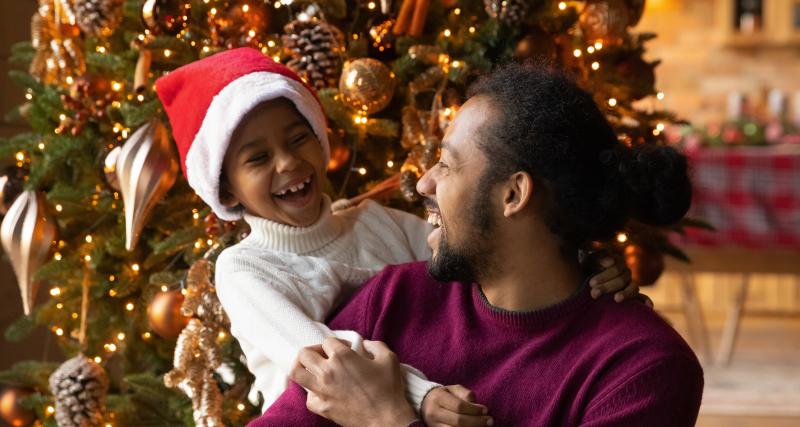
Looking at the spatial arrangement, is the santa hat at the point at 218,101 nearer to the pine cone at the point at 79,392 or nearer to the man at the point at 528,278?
the man at the point at 528,278

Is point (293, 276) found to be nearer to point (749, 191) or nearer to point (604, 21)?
point (604, 21)

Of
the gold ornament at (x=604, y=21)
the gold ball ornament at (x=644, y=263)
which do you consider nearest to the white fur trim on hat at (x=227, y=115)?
the gold ornament at (x=604, y=21)

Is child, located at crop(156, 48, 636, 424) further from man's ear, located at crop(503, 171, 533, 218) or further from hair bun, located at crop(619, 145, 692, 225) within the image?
hair bun, located at crop(619, 145, 692, 225)

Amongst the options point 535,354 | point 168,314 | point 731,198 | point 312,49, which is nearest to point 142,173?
point 168,314

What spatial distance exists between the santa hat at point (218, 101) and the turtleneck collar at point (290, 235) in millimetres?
76

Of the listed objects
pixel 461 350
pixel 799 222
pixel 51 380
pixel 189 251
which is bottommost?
pixel 799 222

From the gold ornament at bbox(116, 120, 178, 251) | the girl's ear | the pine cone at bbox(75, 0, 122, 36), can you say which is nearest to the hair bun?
the girl's ear

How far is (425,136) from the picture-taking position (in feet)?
7.07

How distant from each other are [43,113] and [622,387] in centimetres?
157

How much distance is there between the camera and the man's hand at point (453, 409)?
1.40 meters

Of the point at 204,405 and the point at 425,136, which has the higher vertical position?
the point at 425,136

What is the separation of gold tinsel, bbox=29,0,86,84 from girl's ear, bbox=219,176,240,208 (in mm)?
757

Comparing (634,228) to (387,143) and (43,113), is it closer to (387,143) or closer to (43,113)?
(387,143)

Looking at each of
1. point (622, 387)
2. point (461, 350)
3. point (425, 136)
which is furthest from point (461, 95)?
point (622, 387)
